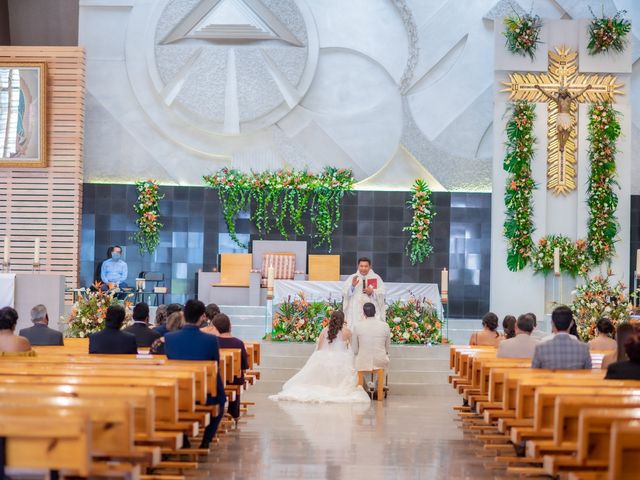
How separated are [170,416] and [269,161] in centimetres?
1374

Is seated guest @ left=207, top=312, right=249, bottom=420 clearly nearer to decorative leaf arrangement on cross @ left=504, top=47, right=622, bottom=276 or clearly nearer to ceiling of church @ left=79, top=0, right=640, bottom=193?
decorative leaf arrangement on cross @ left=504, top=47, right=622, bottom=276

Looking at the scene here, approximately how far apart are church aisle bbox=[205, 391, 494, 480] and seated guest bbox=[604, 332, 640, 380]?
1.32m

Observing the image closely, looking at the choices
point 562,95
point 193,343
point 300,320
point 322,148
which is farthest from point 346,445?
point 562,95

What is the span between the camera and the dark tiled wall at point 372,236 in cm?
1956

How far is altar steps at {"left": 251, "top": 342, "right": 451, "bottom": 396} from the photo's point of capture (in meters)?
14.2

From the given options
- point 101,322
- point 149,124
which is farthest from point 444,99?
point 101,322

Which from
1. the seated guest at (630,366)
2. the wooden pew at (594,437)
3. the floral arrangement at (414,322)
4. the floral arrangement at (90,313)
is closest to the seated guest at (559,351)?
the seated guest at (630,366)

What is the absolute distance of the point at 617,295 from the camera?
47.2ft

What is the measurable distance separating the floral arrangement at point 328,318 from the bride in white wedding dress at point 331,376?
8.16 ft

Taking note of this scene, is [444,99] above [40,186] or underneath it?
above

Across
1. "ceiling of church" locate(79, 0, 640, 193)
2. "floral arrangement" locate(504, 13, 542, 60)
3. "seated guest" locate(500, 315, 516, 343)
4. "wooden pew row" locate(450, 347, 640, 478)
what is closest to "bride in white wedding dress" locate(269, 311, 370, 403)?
"seated guest" locate(500, 315, 516, 343)

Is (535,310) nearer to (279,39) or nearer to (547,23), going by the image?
(547,23)

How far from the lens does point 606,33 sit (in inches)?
744

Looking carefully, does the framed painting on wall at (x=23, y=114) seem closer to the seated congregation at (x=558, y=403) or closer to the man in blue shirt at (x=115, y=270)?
the man in blue shirt at (x=115, y=270)
